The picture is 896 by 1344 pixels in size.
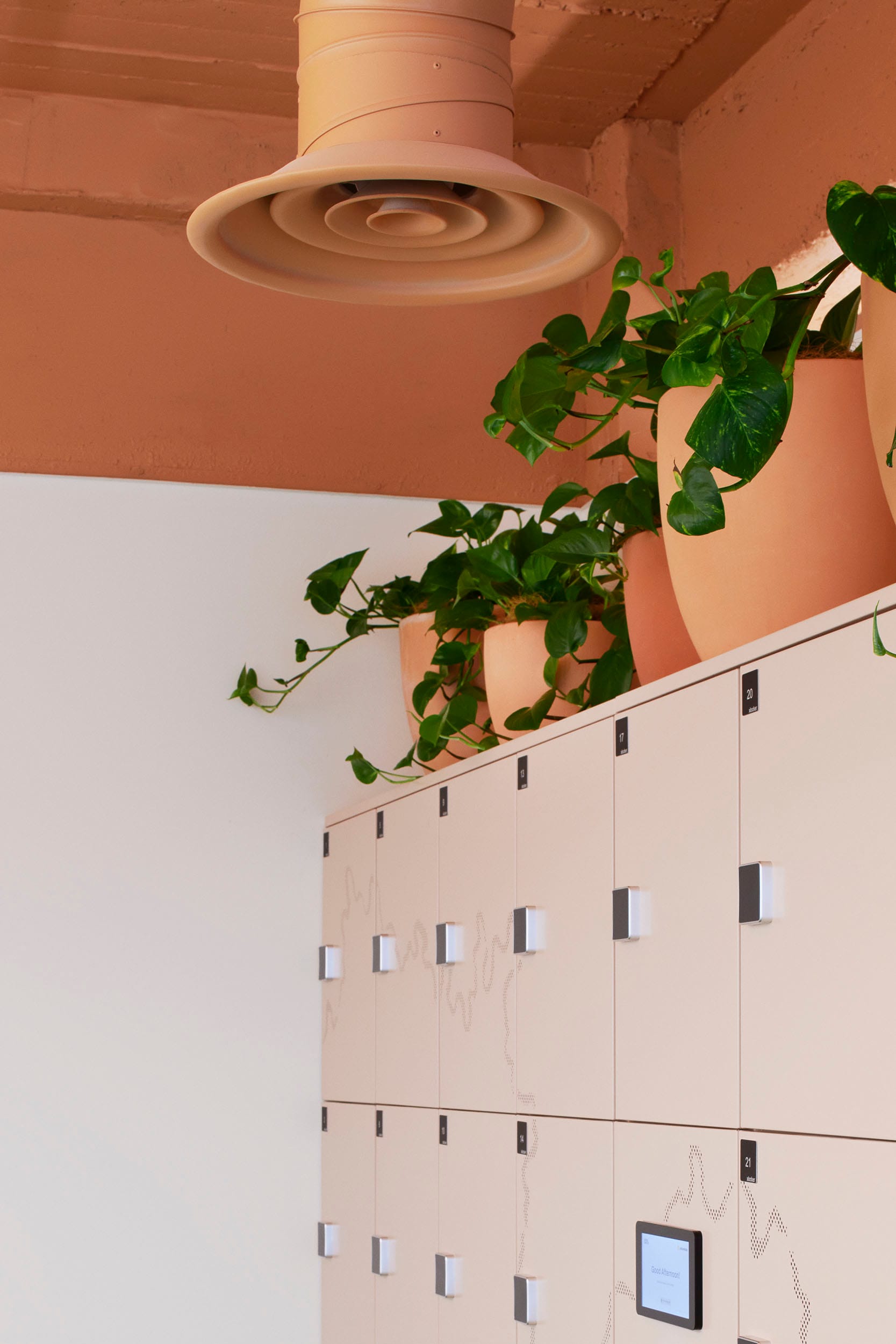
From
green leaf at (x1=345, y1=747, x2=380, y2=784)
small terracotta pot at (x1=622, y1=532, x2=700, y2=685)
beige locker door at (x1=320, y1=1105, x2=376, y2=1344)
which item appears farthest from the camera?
green leaf at (x1=345, y1=747, x2=380, y2=784)

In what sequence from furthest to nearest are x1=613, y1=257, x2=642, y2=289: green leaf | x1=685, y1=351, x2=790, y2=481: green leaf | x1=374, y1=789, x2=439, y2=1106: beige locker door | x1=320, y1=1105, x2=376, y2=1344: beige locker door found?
1. x1=320, y1=1105, x2=376, y2=1344: beige locker door
2. x1=374, y1=789, x2=439, y2=1106: beige locker door
3. x1=613, y1=257, x2=642, y2=289: green leaf
4. x1=685, y1=351, x2=790, y2=481: green leaf

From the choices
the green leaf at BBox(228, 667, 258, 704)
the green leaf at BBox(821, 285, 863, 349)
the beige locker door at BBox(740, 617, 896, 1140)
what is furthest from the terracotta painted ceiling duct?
the green leaf at BBox(228, 667, 258, 704)

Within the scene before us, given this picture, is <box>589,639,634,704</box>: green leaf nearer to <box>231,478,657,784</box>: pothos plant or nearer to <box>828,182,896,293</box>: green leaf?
<box>231,478,657,784</box>: pothos plant

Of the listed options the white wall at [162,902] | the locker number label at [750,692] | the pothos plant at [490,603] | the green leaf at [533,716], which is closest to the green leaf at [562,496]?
the pothos plant at [490,603]

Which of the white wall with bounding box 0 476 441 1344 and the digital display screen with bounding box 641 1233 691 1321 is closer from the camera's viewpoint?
the digital display screen with bounding box 641 1233 691 1321

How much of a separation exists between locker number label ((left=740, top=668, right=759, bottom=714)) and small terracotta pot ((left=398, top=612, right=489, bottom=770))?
1.41m

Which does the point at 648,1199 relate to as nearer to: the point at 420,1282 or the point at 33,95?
the point at 420,1282

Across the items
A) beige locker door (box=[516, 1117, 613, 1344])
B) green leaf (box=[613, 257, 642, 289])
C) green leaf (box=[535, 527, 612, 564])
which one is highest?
green leaf (box=[613, 257, 642, 289])

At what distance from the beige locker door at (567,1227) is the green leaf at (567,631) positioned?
67cm

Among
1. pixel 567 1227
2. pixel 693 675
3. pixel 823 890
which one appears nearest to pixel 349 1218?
pixel 567 1227

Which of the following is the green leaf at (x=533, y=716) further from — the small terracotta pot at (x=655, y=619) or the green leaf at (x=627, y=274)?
the green leaf at (x=627, y=274)

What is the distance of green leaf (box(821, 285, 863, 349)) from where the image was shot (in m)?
1.53

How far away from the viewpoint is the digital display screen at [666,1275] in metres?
1.51

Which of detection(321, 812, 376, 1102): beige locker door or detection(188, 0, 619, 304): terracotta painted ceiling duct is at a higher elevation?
detection(188, 0, 619, 304): terracotta painted ceiling duct
